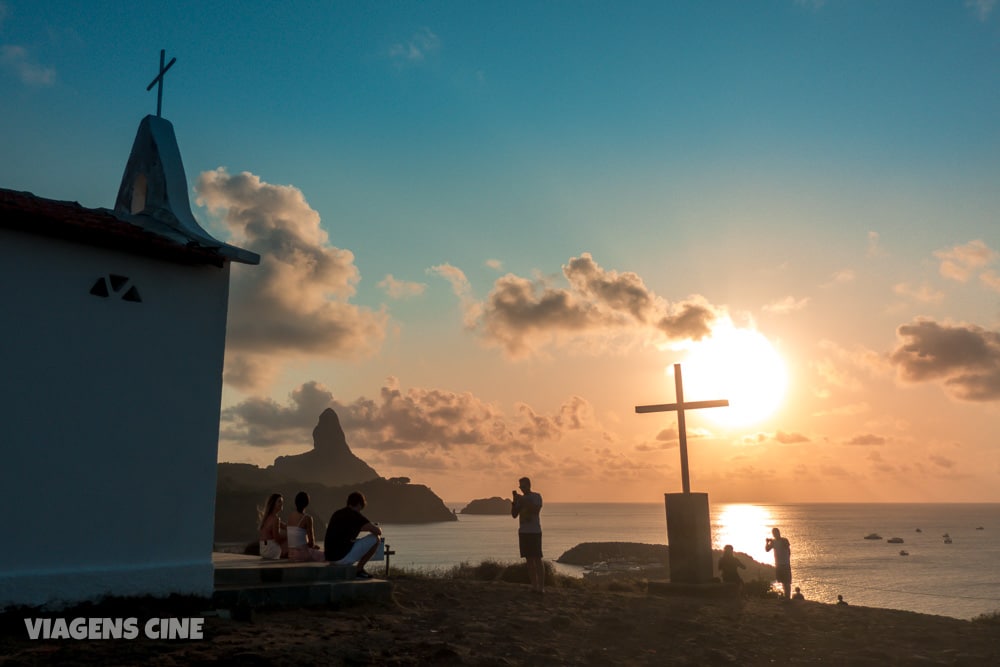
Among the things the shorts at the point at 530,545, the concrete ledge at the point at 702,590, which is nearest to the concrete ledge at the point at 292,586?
the shorts at the point at 530,545

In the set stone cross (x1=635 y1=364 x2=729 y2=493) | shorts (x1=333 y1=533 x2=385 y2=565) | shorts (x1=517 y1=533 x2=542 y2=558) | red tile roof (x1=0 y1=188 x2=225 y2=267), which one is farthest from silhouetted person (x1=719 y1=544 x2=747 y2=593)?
red tile roof (x1=0 y1=188 x2=225 y2=267)

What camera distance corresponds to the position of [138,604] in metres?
7.79

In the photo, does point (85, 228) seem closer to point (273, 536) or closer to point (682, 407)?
point (273, 536)

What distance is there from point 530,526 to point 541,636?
323 cm

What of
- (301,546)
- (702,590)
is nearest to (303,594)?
(301,546)

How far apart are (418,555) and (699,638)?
87987mm

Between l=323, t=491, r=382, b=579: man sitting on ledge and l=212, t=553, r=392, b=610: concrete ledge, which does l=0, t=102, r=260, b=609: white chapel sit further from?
l=323, t=491, r=382, b=579: man sitting on ledge

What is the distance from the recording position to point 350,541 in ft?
33.1

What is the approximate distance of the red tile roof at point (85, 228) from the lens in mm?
7613

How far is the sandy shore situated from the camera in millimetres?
6191

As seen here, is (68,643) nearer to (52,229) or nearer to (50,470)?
(50,470)

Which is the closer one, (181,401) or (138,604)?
(138,604)

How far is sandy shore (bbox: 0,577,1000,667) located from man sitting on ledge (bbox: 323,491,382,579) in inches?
30.7

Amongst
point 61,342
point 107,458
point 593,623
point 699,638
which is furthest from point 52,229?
point 699,638
